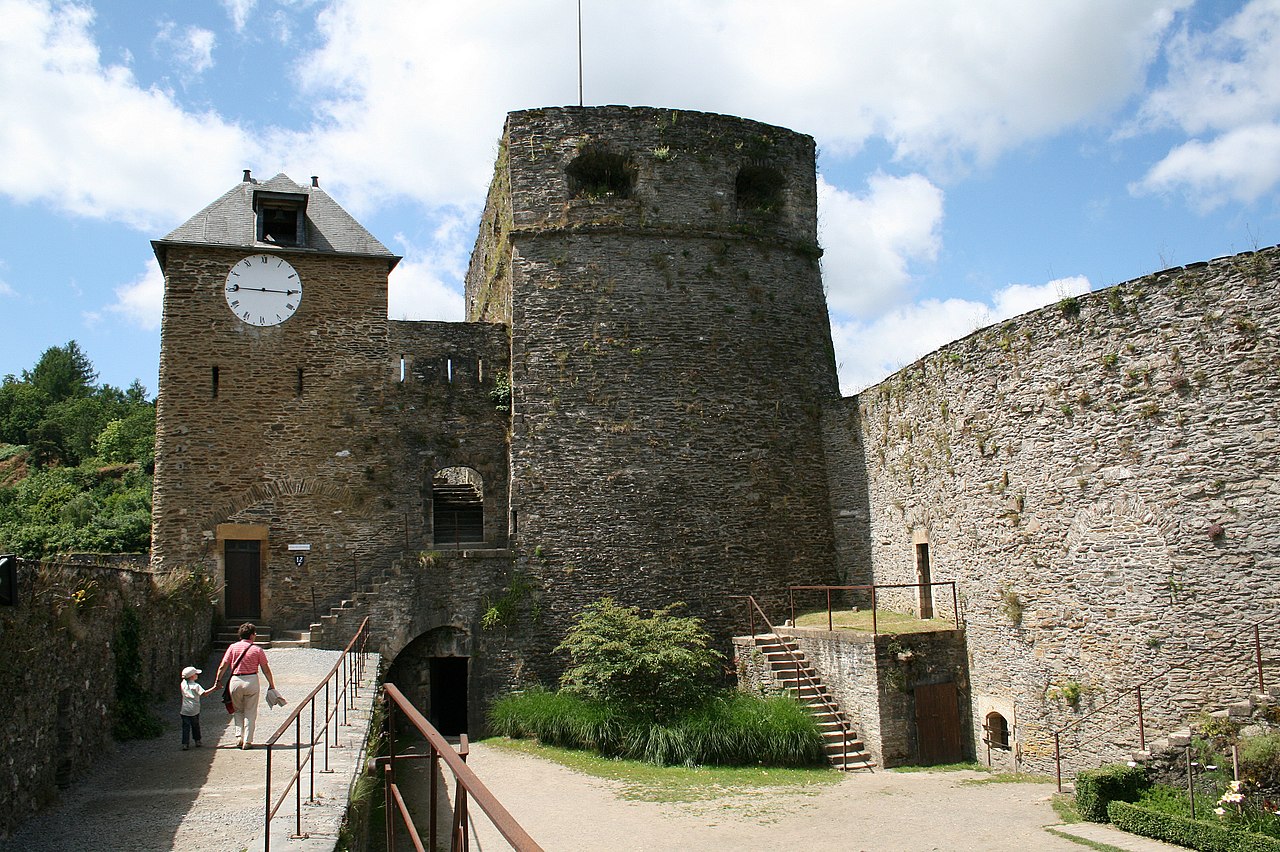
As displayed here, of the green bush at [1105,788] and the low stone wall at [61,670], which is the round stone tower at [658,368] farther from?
the green bush at [1105,788]

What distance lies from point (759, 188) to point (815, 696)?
10.4 metres

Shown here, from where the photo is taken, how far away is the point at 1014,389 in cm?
Answer: 1421

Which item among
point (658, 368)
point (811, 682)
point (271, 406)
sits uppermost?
point (658, 368)

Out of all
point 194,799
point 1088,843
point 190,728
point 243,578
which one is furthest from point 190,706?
point 1088,843

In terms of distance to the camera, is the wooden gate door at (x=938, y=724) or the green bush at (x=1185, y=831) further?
the wooden gate door at (x=938, y=724)

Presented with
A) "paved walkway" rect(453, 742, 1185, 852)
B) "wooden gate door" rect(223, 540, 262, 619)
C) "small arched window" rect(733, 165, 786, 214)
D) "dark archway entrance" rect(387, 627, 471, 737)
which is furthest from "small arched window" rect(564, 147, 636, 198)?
"paved walkway" rect(453, 742, 1185, 852)

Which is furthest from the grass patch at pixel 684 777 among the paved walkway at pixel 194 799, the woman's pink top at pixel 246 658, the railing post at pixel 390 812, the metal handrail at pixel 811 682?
the railing post at pixel 390 812

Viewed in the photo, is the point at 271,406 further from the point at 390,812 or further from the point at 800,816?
the point at 390,812

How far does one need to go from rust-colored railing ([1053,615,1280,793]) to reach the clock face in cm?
1495

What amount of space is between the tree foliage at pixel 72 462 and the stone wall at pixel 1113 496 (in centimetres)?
2518

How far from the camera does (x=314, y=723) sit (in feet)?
33.0

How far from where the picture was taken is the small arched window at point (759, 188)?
2041 centimetres

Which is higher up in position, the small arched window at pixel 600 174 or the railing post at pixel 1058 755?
the small arched window at pixel 600 174

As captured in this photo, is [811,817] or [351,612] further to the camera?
[351,612]
